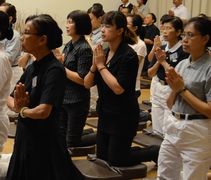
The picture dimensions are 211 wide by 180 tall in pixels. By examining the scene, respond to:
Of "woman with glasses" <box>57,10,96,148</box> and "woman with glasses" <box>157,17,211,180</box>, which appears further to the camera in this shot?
"woman with glasses" <box>57,10,96,148</box>

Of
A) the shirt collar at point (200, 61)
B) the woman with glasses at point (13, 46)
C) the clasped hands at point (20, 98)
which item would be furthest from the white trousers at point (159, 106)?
the clasped hands at point (20, 98)

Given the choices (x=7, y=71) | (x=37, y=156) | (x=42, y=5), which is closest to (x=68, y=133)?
(x=7, y=71)

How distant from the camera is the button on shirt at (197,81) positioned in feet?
9.66

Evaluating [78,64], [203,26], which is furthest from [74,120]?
[203,26]

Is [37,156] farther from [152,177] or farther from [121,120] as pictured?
[152,177]

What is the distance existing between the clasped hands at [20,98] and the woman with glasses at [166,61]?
77.1 inches

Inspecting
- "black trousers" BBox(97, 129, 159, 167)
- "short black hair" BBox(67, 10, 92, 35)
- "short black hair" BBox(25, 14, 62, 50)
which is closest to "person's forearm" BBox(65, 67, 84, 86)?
"short black hair" BBox(67, 10, 92, 35)

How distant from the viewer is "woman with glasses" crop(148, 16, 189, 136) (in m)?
4.39

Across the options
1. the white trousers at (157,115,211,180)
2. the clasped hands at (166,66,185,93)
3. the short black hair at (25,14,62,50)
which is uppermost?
the short black hair at (25,14,62,50)

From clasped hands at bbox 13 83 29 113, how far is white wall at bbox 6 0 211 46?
740 cm

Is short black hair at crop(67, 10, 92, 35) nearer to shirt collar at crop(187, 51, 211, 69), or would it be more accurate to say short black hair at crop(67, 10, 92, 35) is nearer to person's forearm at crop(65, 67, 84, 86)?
person's forearm at crop(65, 67, 84, 86)

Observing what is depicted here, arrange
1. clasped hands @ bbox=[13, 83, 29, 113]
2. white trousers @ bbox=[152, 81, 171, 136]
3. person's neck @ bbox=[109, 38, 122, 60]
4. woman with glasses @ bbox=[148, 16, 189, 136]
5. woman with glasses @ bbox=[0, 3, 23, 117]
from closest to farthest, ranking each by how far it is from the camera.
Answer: clasped hands @ bbox=[13, 83, 29, 113], person's neck @ bbox=[109, 38, 122, 60], woman with glasses @ bbox=[148, 16, 189, 136], white trousers @ bbox=[152, 81, 171, 136], woman with glasses @ bbox=[0, 3, 23, 117]

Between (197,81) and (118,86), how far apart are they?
68cm

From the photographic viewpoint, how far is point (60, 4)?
34.6 ft
